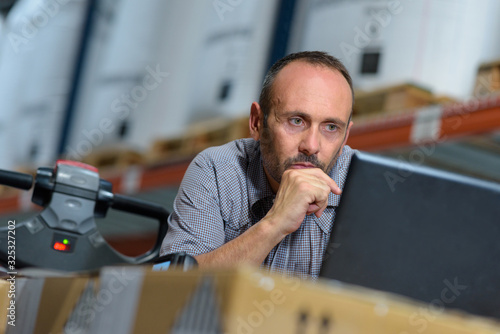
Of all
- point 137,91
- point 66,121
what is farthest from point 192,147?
point 66,121

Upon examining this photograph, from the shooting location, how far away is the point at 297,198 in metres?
1.41

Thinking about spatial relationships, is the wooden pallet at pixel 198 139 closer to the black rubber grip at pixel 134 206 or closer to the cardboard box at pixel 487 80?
the cardboard box at pixel 487 80

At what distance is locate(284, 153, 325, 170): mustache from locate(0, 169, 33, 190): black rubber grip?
697mm

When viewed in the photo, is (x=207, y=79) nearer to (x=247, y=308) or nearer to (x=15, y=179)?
(x=15, y=179)

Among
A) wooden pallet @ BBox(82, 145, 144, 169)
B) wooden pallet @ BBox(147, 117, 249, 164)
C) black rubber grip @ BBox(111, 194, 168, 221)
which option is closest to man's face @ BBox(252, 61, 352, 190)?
black rubber grip @ BBox(111, 194, 168, 221)

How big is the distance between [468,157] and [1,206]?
142 inches

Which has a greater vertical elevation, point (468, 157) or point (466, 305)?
point (466, 305)

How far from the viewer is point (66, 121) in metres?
5.93

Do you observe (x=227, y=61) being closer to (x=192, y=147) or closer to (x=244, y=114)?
(x=244, y=114)

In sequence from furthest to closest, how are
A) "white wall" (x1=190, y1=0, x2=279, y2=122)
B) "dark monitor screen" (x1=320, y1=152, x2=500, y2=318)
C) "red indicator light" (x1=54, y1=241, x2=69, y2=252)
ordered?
"white wall" (x1=190, y1=0, x2=279, y2=122) → "red indicator light" (x1=54, y1=241, x2=69, y2=252) → "dark monitor screen" (x1=320, y1=152, x2=500, y2=318)

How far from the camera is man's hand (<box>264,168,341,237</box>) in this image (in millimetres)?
1412

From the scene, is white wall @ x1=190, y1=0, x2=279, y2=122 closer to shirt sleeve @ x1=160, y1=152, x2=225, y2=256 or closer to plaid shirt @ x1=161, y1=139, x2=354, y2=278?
plaid shirt @ x1=161, y1=139, x2=354, y2=278

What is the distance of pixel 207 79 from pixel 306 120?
5.92 feet

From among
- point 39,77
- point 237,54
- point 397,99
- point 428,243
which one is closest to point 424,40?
point 397,99
